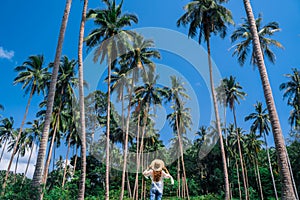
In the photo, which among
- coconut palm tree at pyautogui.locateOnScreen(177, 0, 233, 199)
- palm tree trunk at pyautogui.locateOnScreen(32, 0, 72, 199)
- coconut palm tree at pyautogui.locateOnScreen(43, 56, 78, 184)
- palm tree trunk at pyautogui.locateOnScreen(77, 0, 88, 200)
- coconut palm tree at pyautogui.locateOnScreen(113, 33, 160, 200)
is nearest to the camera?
palm tree trunk at pyautogui.locateOnScreen(32, 0, 72, 199)

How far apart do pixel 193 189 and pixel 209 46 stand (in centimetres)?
3296

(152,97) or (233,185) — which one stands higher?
(152,97)

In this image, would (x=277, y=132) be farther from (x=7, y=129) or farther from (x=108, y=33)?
(x=7, y=129)

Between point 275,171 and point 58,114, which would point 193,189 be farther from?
point 58,114

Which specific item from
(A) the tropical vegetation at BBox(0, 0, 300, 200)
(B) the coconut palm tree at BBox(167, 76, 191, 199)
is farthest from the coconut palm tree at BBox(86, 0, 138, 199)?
(B) the coconut palm tree at BBox(167, 76, 191, 199)

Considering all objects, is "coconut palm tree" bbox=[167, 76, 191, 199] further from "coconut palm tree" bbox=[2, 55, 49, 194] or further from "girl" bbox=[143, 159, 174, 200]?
"girl" bbox=[143, 159, 174, 200]

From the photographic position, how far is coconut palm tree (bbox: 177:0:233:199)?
797 inches

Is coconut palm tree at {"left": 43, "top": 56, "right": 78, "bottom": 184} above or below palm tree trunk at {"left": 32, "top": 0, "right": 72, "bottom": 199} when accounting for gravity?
Answer: above


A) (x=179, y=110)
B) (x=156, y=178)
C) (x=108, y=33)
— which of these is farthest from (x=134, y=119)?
(x=156, y=178)

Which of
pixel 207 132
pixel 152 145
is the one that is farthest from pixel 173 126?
pixel 207 132

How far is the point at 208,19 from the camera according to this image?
2111 cm

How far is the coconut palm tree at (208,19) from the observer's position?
66.4 feet

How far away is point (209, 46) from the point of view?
2156cm

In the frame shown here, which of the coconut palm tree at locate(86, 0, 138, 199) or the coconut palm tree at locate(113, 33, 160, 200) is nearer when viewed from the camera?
the coconut palm tree at locate(86, 0, 138, 199)
